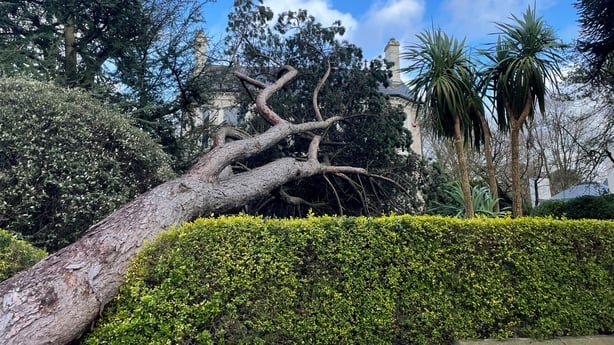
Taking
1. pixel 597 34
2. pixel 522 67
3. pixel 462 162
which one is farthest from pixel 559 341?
pixel 597 34

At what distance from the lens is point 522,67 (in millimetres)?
6426

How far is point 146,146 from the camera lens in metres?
6.30

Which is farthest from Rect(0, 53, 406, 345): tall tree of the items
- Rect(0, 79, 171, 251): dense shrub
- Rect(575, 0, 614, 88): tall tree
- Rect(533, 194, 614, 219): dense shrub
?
Rect(533, 194, 614, 219): dense shrub

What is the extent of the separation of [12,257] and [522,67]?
7427mm

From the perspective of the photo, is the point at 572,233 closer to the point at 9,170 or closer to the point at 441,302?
the point at 441,302

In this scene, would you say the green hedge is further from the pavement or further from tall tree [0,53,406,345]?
tall tree [0,53,406,345]

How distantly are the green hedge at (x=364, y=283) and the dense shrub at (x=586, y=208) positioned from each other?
4942 millimetres

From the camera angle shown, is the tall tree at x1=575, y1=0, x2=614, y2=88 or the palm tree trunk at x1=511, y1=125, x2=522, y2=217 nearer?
the palm tree trunk at x1=511, y1=125, x2=522, y2=217

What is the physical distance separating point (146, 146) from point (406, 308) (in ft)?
15.7

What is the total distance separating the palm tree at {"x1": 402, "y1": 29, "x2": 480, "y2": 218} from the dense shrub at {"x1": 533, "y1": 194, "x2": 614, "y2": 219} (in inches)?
154

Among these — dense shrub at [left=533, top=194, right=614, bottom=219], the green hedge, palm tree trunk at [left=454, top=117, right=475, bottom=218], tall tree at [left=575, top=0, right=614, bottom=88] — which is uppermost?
tall tree at [left=575, top=0, right=614, bottom=88]

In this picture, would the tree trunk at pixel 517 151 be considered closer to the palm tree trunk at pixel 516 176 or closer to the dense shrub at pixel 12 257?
the palm tree trunk at pixel 516 176

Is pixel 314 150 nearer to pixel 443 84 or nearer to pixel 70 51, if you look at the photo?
pixel 443 84

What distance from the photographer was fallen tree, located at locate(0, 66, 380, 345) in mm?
2941
